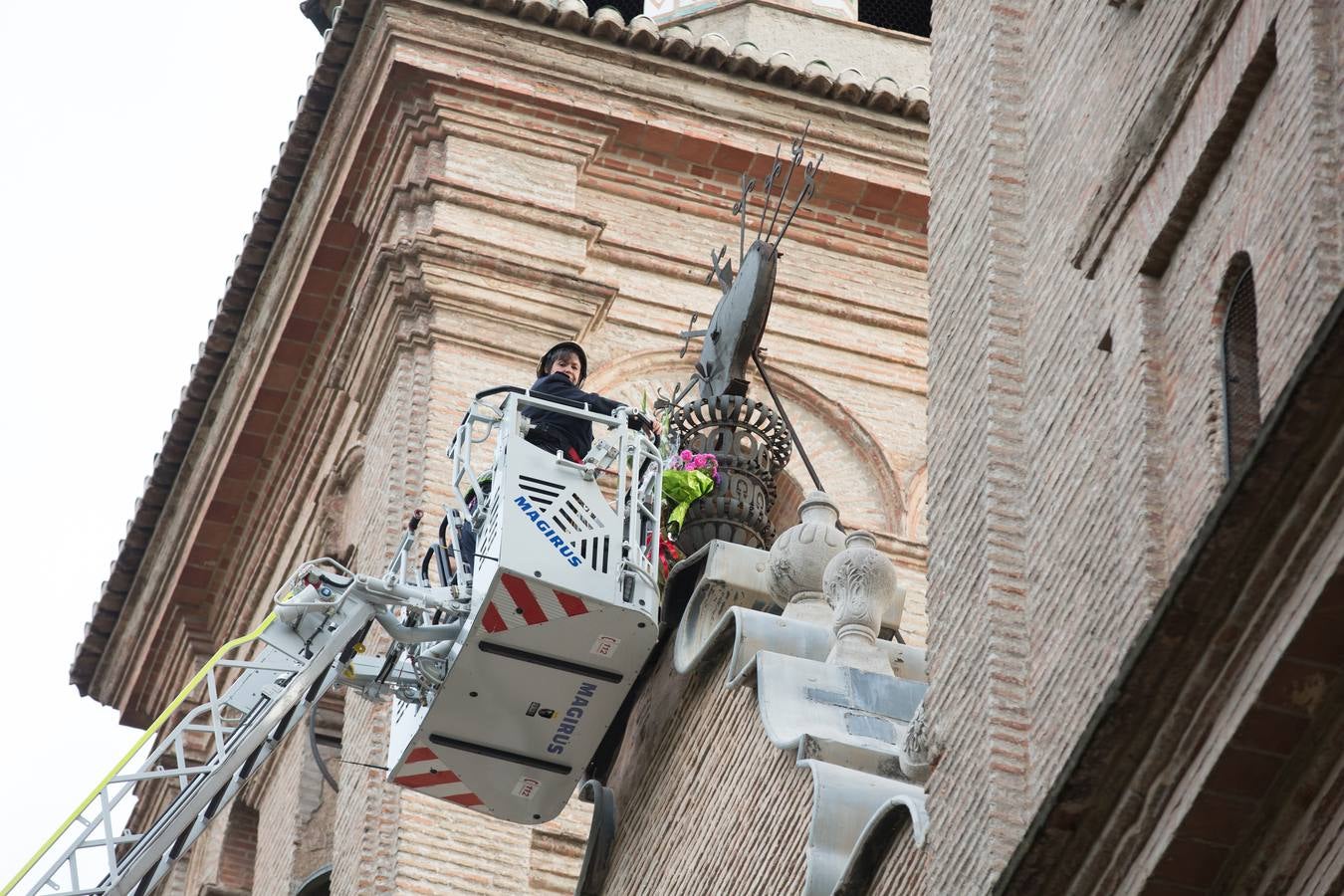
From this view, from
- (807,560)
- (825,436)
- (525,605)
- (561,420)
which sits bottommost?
(525,605)

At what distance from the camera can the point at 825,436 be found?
24672 millimetres

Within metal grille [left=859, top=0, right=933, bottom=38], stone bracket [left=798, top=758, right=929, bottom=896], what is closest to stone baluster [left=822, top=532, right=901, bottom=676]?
stone bracket [left=798, top=758, right=929, bottom=896]

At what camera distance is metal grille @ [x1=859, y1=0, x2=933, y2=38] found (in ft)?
98.7

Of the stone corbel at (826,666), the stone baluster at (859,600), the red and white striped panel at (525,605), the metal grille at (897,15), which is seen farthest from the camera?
the metal grille at (897,15)

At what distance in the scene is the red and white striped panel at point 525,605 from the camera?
15.8 metres

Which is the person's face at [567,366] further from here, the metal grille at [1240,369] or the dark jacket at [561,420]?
the metal grille at [1240,369]

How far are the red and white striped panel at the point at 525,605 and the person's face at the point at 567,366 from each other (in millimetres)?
1702

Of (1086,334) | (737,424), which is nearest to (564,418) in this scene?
(737,424)

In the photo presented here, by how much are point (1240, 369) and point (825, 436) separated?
45.1ft

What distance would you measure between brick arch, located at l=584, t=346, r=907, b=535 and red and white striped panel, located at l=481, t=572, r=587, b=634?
7793 mm

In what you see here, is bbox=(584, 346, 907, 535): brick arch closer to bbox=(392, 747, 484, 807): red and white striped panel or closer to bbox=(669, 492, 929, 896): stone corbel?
bbox=(392, 747, 484, 807): red and white striped panel

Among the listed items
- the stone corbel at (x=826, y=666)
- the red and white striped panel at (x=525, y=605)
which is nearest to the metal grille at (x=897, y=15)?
the stone corbel at (x=826, y=666)

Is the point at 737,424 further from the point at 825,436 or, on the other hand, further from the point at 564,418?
the point at 825,436

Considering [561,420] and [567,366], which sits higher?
[567,366]
